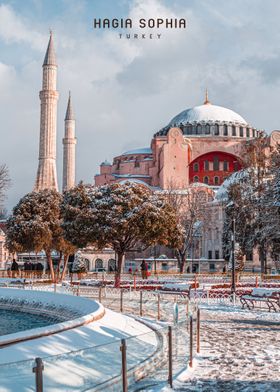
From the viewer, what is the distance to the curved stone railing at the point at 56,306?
26.5ft

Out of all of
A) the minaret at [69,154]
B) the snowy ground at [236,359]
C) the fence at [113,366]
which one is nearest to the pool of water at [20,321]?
the snowy ground at [236,359]

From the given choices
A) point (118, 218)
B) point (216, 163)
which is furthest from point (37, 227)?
point (216, 163)

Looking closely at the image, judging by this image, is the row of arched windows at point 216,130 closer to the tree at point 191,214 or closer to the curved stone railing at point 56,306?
the tree at point 191,214

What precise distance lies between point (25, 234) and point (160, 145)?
3497 cm

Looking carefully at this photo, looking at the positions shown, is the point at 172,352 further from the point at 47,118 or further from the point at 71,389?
the point at 47,118

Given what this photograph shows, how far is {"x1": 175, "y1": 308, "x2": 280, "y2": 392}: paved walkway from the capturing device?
649 cm

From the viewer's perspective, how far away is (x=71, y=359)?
187 inches

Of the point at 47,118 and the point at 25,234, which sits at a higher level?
the point at 47,118

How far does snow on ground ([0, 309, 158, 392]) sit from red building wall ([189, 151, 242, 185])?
52.6 metres

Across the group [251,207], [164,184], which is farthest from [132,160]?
[251,207]

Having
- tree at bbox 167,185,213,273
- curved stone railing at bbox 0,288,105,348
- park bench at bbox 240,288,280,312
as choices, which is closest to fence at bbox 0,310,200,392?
curved stone railing at bbox 0,288,105,348

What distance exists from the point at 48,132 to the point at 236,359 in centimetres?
4862

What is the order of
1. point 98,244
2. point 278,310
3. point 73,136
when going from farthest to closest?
point 73,136
point 98,244
point 278,310

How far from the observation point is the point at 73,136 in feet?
216
